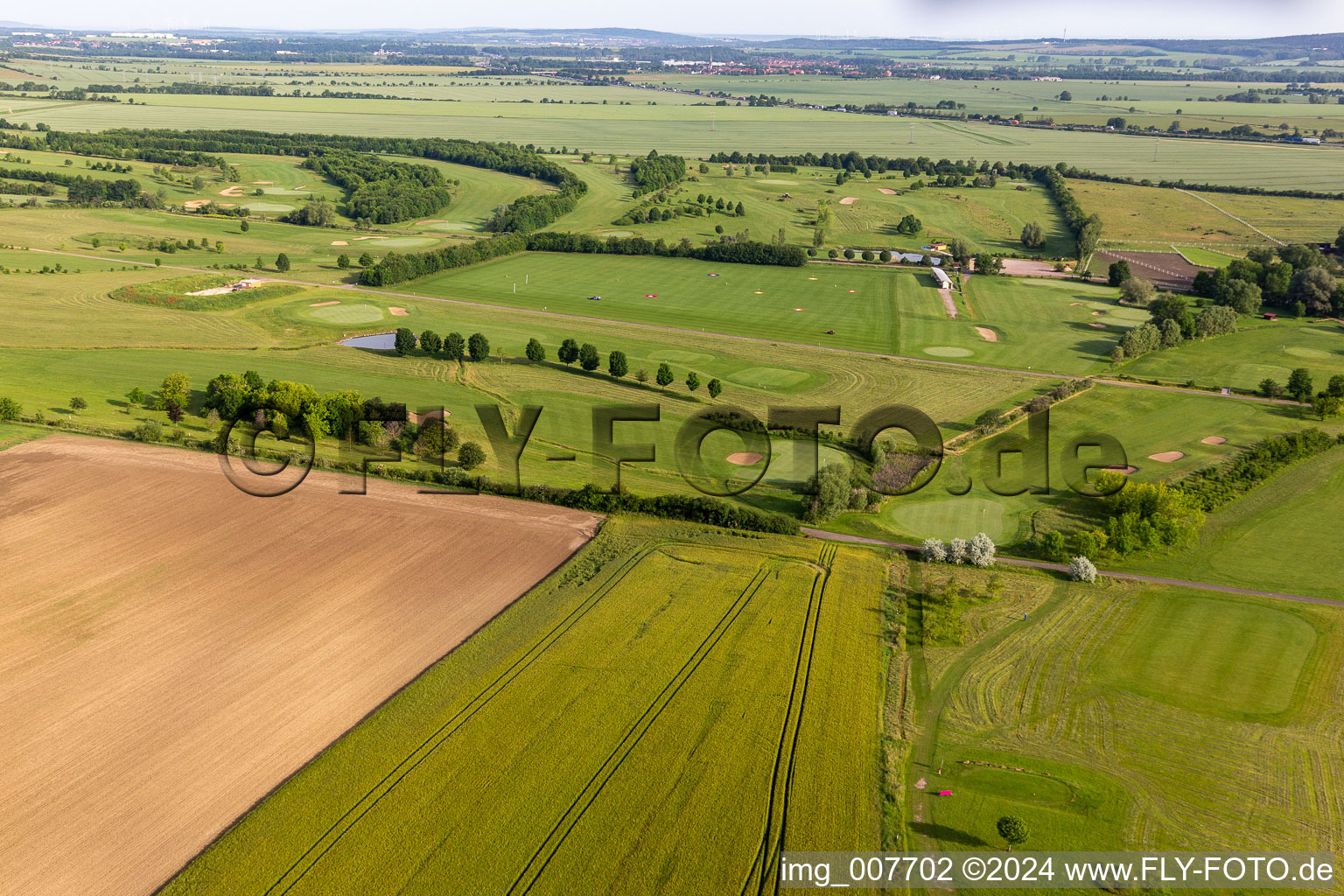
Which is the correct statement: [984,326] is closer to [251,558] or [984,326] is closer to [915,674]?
[915,674]

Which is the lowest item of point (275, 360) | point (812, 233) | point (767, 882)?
point (767, 882)

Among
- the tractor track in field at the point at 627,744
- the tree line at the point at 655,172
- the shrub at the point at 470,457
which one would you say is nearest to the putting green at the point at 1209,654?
the tractor track in field at the point at 627,744

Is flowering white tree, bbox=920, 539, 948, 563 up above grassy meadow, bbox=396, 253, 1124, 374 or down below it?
below

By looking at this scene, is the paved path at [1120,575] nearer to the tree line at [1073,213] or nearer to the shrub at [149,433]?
the shrub at [149,433]

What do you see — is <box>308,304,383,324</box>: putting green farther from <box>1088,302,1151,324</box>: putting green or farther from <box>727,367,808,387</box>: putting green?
<box>1088,302,1151,324</box>: putting green

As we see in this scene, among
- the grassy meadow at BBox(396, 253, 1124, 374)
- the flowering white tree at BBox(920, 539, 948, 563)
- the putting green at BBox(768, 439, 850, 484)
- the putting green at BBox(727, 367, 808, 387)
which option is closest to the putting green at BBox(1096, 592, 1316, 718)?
the flowering white tree at BBox(920, 539, 948, 563)

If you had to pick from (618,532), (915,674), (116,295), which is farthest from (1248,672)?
(116,295)
